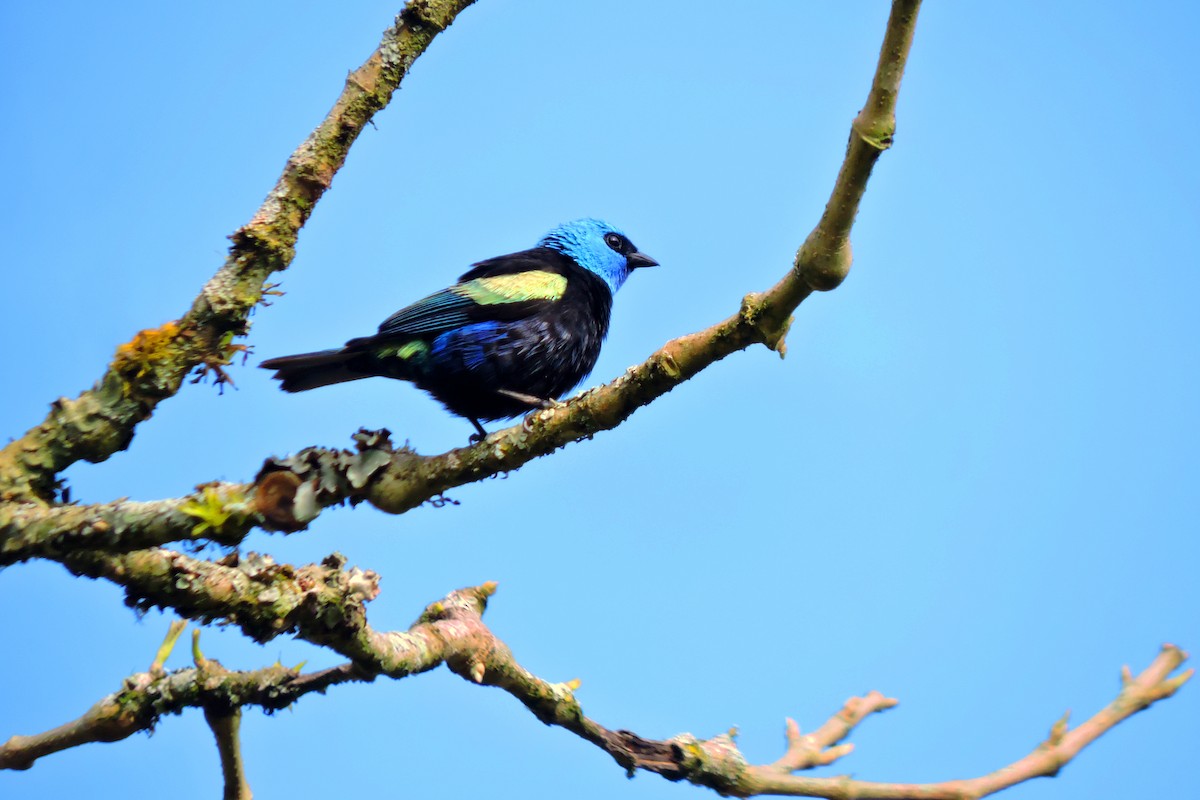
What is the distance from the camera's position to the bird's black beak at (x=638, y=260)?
25.5 ft

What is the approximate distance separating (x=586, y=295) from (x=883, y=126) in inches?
141

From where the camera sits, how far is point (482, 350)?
573 centimetres

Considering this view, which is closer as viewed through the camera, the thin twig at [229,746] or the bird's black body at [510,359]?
the thin twig at [229,746]

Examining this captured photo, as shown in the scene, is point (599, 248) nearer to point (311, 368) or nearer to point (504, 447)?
point (311, 368)

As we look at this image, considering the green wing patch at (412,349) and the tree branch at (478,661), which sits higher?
the green wing patch at (412,349)

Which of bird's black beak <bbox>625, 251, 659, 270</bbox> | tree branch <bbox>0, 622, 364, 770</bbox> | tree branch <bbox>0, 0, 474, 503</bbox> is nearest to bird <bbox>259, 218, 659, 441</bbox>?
bird's black beak <bbox>625, 251, 659, 270</bbox>

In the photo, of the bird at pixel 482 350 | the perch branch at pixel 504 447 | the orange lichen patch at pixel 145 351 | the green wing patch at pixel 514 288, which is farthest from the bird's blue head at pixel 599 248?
the orange lichen patch at pixel 145 351

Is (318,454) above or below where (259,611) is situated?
above

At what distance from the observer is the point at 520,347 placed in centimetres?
577

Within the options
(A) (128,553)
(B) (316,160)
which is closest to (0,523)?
(A) (128,553)

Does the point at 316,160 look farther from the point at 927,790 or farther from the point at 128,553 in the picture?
the point at 927,790

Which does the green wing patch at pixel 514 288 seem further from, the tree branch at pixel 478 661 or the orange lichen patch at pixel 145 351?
the orange lichen patch at pixel 145 351

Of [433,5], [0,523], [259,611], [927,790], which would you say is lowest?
[927,790]

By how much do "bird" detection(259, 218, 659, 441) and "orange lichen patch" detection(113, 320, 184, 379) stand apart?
76.0 inches
